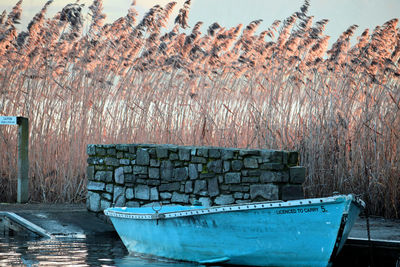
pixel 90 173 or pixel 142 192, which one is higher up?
pixel 90 173

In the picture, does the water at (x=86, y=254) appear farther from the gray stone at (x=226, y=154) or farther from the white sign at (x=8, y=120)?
the white sign at (x=8, y=120)

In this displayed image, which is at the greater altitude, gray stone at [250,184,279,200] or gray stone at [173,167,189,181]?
gray stone at [173,167,189,181]

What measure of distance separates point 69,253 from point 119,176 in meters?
2.47

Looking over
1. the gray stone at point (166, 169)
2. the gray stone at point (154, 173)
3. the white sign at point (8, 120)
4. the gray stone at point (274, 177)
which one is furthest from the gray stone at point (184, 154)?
the white sign at point (8, 120)

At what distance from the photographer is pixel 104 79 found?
1327cm

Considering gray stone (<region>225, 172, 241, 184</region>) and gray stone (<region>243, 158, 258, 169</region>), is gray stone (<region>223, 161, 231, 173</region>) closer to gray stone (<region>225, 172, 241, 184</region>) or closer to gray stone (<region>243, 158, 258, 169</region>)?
gray stone (<region>225, 172, 241, 184</region>)

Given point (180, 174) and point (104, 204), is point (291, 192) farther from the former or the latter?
point (104, 204)

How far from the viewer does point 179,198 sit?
1053cm

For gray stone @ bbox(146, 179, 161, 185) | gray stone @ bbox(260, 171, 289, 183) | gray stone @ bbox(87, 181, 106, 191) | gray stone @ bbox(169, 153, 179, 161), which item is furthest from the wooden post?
gray stone @ bbox(260, 171, 289, 183)

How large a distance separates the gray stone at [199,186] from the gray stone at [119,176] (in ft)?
4.77

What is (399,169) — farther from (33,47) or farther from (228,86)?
(33,47)

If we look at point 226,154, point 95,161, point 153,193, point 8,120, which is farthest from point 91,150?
point 226,154

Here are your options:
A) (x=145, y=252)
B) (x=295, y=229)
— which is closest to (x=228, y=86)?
(x=145, y=252)

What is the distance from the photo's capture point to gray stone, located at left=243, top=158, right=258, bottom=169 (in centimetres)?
967
